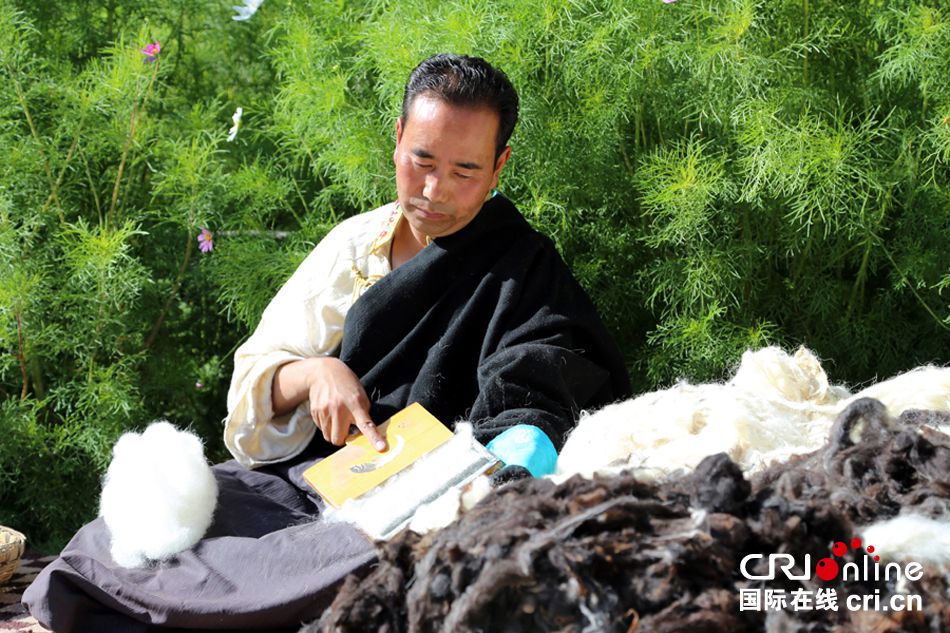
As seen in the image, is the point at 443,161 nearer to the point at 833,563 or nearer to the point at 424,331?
the point at 424,331

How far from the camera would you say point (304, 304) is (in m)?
2.24

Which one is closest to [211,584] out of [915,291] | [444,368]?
[444,368]

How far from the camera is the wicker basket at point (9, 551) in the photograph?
91.1 inches

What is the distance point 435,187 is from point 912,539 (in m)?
1.09

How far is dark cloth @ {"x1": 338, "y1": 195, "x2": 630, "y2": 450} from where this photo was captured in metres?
2.12

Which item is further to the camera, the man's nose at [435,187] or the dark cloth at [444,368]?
the man's nose at [435,187]

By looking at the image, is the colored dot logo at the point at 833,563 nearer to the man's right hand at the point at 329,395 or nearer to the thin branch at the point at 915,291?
the man's right hand at the point at 329,395

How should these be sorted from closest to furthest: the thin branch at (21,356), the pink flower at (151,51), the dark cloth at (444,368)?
the dark cloth at (444,368) → the thin branch at (21,356) → the pink flower at (151,51)

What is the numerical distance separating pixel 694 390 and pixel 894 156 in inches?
35.4

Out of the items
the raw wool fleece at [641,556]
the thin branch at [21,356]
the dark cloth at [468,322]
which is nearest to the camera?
the raw wool fleece at [641,556]

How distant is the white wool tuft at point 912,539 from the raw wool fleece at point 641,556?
0.06 ft

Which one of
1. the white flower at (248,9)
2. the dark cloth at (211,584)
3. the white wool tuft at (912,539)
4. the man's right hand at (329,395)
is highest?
the white flower at (248,9)

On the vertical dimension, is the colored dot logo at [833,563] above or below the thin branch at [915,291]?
Answer: below

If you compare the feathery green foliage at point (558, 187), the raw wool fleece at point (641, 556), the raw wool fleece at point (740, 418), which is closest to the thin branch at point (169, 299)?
the feathery green foliage at point (558, 187)
